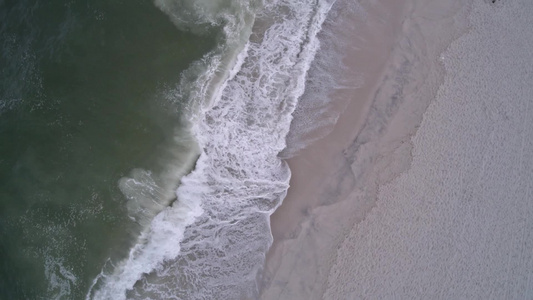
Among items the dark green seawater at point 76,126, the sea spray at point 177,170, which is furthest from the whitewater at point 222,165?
the dark green seawater at point 76,126

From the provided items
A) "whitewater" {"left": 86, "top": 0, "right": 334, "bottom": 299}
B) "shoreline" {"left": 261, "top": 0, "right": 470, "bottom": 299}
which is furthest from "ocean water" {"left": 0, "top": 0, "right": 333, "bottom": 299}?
"shoreline" {"left": 261, "top": 0, "right": 470, "bottom": 299}

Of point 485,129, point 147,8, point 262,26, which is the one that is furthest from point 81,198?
point 485,129

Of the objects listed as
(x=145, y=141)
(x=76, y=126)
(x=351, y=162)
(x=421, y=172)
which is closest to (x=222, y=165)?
(x=145, y=141)

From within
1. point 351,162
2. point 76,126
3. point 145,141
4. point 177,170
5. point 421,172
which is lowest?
point 76,126

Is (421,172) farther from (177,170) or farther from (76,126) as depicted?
(76,126)

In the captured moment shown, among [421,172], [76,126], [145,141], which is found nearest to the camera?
[421,172]

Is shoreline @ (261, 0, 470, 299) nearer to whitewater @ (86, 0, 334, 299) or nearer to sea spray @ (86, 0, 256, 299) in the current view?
whitewater @ (86, 0, 334, 299)

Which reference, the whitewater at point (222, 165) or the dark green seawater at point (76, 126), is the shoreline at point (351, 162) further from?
the dark green seawater at point (76, 126)
